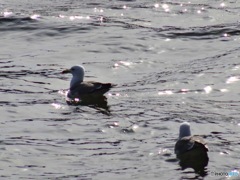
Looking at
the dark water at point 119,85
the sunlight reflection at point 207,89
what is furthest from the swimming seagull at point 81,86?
the sunlight reflection at point 207,89

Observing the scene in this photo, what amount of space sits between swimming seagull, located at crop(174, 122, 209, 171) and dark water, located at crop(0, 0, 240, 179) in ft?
0.54

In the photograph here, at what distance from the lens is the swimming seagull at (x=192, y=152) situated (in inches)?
707

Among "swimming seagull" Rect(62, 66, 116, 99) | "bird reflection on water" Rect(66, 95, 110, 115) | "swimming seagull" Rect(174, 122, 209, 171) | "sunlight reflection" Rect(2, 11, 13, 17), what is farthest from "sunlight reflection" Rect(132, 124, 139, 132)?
"sunlight reflection" Rect(2, 11, 13, 17)

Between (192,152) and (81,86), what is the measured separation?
6.08 meters

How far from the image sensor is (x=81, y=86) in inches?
926

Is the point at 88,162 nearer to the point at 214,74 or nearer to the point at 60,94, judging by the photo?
the point at 60,94

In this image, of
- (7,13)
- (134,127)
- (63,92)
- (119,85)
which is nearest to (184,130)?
(134,127)

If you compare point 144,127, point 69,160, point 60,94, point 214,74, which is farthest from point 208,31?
point 69,160

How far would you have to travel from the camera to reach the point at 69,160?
18.4m

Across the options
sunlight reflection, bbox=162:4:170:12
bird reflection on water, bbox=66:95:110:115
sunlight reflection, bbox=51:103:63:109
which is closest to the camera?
sunlight reflection, bbox=51:103:63:109

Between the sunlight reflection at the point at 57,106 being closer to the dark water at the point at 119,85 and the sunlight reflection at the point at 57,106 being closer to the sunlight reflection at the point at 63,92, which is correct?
the dark water at the point at 119,85

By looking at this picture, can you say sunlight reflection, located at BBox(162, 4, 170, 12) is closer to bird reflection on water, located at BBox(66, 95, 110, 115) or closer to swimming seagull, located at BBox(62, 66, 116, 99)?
swimming seagull, located at BBox(62, 66, 116, 99)

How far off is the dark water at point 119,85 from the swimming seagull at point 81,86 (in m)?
0.38

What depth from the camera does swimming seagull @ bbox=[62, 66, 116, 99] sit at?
23.0m
